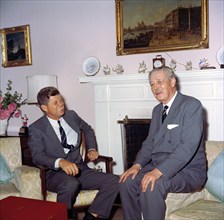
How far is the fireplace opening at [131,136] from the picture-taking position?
4.10m

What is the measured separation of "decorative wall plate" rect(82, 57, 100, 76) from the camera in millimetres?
4246

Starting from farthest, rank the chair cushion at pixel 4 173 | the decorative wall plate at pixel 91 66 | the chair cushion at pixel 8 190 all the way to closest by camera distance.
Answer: the decorative wall plate at pixel 91 66
the chair cushion at pixel 4 173
the chair cushion at pixel 8 190

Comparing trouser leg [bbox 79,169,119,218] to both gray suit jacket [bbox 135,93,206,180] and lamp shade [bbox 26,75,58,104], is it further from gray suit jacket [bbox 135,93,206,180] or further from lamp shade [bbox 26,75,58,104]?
lamp shade [bbox 26,75,58,104]

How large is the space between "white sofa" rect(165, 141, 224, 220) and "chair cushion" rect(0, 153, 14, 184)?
5.37 ft

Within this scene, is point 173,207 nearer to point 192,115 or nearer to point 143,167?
point 143,167

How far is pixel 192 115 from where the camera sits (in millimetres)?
2479

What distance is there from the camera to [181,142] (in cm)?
250

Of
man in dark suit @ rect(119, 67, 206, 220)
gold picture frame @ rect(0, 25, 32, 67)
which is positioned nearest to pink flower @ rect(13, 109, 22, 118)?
gold picture frame @ rect(0, 25, 32, 67)

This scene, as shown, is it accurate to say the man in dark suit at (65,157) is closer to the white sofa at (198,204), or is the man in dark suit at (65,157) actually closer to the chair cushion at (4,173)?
the chair cushion at (4,173)

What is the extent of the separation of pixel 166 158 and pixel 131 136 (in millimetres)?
1648

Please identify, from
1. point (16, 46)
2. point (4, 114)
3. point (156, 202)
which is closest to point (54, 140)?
point (156, 202)

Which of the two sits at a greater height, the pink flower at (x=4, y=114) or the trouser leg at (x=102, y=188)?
the pink flower at (x=4, y=114)

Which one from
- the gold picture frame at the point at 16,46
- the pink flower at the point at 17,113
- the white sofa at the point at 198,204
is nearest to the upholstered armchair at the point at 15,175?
the white sofa at the point at 198,204

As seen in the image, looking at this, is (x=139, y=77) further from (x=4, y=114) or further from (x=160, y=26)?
(x=4, y=114)
